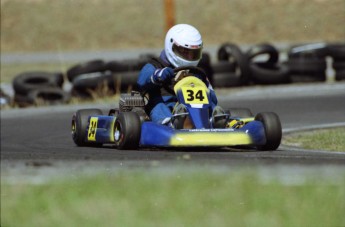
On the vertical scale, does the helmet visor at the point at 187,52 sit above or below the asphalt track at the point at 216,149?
above

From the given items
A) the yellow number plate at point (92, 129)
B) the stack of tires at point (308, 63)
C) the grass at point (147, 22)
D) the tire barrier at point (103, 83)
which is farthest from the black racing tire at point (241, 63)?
the grass at point (147, 22)

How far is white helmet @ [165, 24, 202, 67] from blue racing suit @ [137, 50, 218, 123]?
0.39 ft

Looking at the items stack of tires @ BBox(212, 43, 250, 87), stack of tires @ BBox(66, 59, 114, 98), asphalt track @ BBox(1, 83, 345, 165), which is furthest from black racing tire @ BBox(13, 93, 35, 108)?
stack of tires @ BBox(212, 43, 250, 87)

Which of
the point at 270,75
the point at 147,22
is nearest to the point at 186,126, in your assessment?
the point at 270,75

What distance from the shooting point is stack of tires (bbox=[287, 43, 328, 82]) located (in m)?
15.7

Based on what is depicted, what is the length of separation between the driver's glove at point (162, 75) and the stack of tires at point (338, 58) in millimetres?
7296

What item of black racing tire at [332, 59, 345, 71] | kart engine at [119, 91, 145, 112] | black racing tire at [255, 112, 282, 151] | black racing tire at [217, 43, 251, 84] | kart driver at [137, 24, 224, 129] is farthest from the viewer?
black racing tire at [332, 59, 345, 71]

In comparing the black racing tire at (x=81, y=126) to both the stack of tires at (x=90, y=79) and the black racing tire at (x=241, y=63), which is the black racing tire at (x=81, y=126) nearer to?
the stack of tires at (x=90, y=79)

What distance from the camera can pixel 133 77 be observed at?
14.1 metres

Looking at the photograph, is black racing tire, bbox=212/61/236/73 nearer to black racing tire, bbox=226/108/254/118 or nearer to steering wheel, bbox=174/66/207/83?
black racing tire, bbox=226/108/254/118

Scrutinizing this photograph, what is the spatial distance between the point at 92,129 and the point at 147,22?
87.0 ft

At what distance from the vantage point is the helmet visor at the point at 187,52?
29.3 ft

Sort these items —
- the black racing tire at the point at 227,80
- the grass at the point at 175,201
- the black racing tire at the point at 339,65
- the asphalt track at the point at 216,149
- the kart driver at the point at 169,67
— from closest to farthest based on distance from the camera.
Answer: the grass at the point at 175,201, the asphalt track at the point at 216,149, the kart driver at the point at 169,67, the black racing tire at the point at 227,80, the black racing tire at the point at 339,65

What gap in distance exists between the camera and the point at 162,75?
8750 mm
